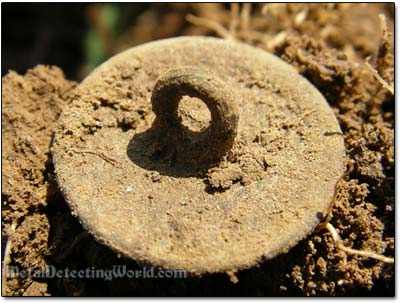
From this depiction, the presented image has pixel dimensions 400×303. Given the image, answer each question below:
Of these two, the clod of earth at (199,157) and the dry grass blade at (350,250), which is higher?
the clod of earth at (199,157)

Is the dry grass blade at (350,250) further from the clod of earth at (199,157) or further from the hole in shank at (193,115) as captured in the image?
the hole in shank at (193,115)

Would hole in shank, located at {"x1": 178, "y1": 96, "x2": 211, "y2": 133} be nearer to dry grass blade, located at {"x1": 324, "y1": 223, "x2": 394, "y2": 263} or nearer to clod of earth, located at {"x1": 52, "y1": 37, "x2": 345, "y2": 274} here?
clod of earth, located at {"x1": 52, "y1": 37, "x2": 345, "y2": 274}

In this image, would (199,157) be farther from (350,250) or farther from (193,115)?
(350,250)

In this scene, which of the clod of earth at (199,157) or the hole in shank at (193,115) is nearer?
the clod of earth at (199,157)

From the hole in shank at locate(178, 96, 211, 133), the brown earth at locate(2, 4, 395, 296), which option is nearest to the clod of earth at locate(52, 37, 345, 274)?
the hole in shank at locate(178, 96, 211, 133)

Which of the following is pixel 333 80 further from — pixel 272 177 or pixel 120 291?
pixel 120 291

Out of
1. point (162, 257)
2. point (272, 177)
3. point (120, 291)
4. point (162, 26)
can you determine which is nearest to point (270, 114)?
point (272, 177)

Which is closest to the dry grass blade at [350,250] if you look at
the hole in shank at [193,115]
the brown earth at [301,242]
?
the brown earth at [301,242]
